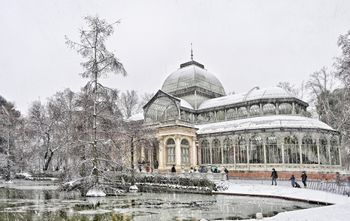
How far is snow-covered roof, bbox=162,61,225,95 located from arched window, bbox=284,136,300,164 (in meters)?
17.1

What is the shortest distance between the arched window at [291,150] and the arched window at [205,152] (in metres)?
9.30

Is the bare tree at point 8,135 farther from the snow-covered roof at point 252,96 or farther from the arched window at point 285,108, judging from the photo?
the arched window at point 285,108

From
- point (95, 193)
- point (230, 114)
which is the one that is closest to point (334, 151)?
point (230, 114)

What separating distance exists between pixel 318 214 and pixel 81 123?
16948mm

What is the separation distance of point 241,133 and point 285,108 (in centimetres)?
627

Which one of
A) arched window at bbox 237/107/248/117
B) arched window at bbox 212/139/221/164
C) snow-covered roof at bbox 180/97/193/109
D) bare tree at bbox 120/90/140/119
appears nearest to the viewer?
arched window at bbox 212/139/221/164

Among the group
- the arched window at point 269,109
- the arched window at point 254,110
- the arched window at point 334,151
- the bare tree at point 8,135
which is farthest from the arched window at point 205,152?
the bare tree at point 8,135

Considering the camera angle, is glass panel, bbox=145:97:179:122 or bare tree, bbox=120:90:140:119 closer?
glass panel, bbox=145:97:179:122

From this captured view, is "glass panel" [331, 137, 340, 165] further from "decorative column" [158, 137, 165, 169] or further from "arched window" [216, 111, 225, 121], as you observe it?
"decorative column" [158, 137, 165, 169]

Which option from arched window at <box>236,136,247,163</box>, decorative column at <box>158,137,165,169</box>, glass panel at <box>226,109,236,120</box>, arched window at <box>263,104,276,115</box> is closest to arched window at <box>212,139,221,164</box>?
arched window at <box>236,136,247,163</box>

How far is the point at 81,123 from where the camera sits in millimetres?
23688

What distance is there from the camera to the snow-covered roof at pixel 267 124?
33969mm

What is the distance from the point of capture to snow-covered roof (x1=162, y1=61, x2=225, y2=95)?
4759 centimetres

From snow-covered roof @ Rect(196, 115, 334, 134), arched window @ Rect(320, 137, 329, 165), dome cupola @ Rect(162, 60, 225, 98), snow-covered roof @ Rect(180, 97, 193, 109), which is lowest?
arched window @ Rect(320, 137, 329, 165)
